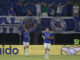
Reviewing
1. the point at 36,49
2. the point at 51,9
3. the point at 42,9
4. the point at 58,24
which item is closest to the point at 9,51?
the point at 36,49

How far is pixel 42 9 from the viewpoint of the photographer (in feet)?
71.1

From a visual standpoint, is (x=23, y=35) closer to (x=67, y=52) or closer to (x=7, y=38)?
(x=7, y=38)

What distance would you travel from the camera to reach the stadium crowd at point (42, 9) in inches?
838

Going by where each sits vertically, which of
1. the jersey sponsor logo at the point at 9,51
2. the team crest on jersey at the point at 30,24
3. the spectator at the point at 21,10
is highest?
the spectator at the point at 21,10

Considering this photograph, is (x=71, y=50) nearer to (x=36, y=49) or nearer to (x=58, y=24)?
(x=58, y=24)

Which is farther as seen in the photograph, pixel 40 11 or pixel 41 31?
pixel 40 11

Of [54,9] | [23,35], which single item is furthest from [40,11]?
[23,35]

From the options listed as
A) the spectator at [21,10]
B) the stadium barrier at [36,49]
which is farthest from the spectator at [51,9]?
the stadium barrier at [36,49]

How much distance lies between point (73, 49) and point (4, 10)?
22.5ft

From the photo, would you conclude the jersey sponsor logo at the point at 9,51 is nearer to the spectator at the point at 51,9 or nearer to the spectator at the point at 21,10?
the spectator at the point at 21,10

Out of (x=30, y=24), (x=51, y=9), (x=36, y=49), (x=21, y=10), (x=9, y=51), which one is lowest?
(x=9, y=51)

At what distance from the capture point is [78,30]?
2025cm

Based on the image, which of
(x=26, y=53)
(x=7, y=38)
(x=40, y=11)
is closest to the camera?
(x=26, y=53)

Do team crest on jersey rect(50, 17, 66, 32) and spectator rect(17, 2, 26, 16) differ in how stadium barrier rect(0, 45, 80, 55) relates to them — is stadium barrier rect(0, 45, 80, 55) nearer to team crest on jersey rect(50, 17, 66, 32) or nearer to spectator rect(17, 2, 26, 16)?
team crest on jersey rect(50, 17, 66, 32)
